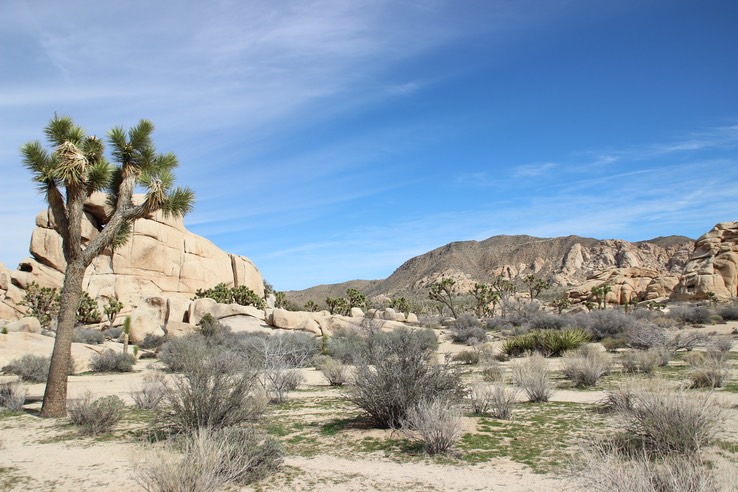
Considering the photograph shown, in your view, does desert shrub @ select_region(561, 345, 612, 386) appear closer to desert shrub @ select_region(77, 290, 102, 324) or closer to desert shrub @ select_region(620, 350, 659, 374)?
desert shrub @ select_region(620, 350, 659, 374)

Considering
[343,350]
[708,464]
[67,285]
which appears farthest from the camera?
[343,350]

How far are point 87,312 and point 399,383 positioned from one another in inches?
1602

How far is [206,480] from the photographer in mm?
5395

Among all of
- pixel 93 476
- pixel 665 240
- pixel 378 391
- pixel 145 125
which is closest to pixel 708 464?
pixel 378 391

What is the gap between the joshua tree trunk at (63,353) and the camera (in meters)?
11.5

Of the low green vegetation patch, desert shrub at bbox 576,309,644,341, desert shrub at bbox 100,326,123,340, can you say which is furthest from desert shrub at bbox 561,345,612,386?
desert shrub at bbox 100,326,123,340

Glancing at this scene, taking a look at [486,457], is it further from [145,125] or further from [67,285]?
[145,125]

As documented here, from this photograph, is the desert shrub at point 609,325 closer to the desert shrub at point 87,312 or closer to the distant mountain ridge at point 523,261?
the desert shrub at point 87,312

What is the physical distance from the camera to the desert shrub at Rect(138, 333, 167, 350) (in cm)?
3353


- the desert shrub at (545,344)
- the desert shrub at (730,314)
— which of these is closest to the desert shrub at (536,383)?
the desert shrub at (545,344)

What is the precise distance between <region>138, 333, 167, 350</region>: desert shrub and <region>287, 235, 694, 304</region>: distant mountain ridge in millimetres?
72856

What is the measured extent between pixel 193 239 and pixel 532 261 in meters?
85.6

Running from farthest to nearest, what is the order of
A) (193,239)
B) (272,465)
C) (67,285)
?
(193,239) < (67,285) < (272,465)

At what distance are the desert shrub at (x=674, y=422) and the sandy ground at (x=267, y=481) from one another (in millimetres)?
1294
